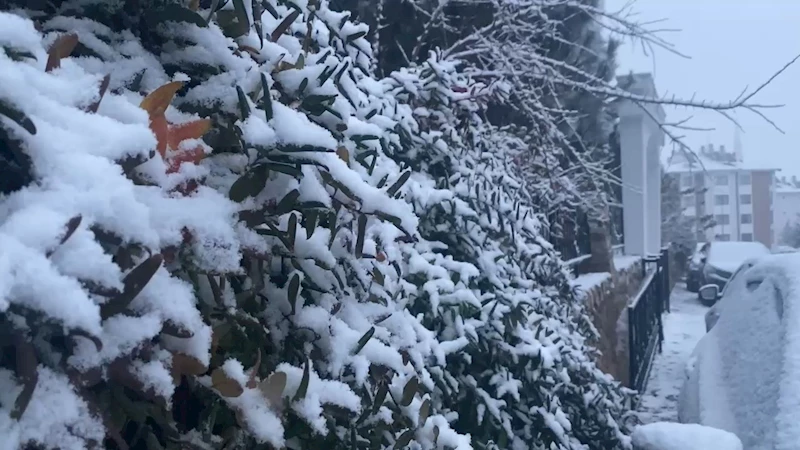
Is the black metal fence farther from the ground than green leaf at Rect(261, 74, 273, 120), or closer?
closer

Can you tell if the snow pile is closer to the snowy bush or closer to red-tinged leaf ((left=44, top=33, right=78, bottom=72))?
the snowy bush

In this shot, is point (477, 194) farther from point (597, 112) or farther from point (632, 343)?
point (597, 112)

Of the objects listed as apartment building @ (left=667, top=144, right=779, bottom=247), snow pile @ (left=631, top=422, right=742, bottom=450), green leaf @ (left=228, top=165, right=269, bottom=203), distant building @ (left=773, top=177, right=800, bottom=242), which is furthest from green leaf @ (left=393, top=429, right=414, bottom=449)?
distant building @ (left=773, top=177, right=800, bottom=242)

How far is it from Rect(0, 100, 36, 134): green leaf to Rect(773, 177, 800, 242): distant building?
1756 inches

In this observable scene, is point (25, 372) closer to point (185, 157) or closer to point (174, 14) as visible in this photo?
point (185, 157)

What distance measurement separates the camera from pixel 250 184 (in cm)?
104

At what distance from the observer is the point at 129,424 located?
894mm

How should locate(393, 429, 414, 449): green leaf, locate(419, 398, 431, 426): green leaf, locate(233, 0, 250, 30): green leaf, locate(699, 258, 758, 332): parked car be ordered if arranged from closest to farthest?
locate(233, 0, 250, 30): green leaf, locate(393, 429, 414, 449): green leaf, locate(419, 398, 431, 426): green leaf, locate(699, 258, 758, 332): parked car

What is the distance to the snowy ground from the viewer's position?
6142mm

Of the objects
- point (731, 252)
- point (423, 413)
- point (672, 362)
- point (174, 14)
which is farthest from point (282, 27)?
point (731, 252)

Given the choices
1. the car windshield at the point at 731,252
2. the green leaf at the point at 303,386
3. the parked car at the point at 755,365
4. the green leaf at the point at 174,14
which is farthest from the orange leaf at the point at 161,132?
the car windshield at the point at 731,252

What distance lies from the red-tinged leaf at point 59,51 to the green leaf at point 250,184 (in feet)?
0.92

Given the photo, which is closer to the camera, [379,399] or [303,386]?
[303,386]

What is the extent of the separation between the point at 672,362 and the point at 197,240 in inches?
333
